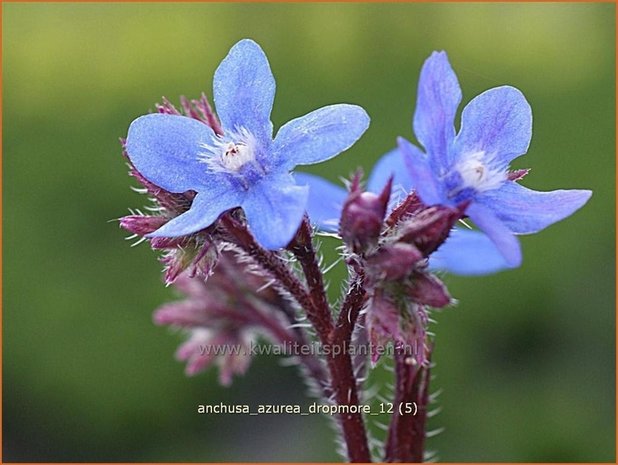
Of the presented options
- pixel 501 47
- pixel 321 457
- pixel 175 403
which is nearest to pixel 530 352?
pixel 321 457

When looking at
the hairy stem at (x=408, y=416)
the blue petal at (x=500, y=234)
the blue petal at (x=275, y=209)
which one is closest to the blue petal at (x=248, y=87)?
the blue petal at (x=275, y=209)

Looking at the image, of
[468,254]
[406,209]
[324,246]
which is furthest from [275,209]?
[324,246]

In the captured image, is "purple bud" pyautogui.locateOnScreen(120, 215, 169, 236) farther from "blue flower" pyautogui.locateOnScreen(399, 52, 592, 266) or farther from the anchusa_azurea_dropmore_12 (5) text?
"blue flower" pyautogui.locateOnScreen(399, 52, 592, 266)

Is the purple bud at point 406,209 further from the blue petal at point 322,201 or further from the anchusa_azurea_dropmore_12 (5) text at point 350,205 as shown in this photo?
the blue petal at point 322,201

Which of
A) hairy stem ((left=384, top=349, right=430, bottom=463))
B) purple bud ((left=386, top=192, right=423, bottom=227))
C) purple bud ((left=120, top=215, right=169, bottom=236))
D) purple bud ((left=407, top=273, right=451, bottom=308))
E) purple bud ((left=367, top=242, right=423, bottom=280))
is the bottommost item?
hairy stem ((left=384, top=349, right=430, bottom=463))

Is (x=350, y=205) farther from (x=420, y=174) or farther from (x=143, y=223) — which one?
(x=143, y=223)

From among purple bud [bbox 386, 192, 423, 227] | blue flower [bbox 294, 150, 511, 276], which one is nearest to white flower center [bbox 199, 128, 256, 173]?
purple bud [bbox 386, 192, 423, 227]
